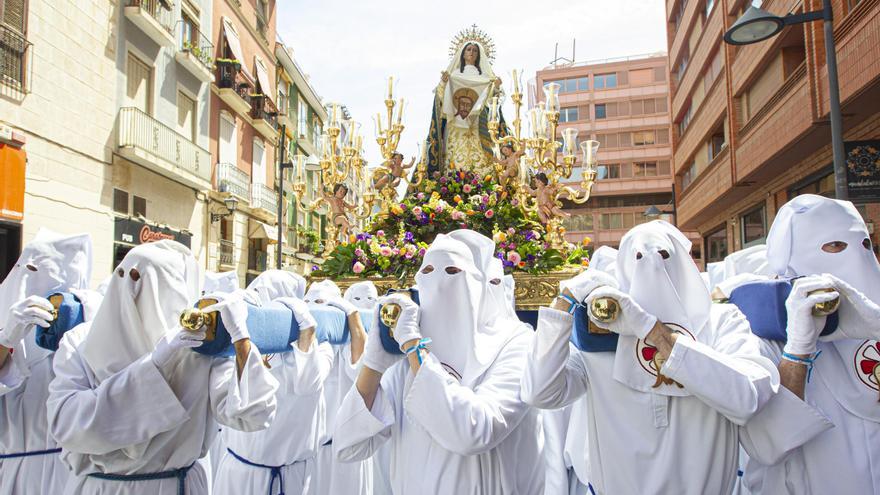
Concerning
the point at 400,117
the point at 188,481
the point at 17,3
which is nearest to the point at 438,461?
the point at 188,481

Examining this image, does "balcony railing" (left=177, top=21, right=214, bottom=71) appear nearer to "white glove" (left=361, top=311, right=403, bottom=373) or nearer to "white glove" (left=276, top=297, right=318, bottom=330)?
"white glove" (left=276, top=297, right=318, bottom=330)

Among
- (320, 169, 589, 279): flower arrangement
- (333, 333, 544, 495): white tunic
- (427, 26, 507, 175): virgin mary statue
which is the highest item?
(427, 26, 507, 175): virgin mary statue

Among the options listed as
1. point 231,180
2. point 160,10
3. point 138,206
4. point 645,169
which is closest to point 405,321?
point 138,206

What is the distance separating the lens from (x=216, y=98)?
21.4m

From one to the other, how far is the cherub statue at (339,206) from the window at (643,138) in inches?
1796

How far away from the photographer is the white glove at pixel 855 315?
2725 millimetres

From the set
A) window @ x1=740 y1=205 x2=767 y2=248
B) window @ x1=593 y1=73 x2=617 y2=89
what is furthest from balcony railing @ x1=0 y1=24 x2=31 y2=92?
window @ x1=593 y1=73 x2=617 y2=89

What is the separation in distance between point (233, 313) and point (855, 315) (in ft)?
8.86

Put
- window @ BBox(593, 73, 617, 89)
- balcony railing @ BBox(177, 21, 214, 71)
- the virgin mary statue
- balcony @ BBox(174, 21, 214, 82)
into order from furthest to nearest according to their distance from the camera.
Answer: window @ BBox(593, 73, 617, 89)
balcony railing @ BBox(177, 21, 214, 71)
balcony @ BBox(174, 21, 214, 82)
the virgin mary statue

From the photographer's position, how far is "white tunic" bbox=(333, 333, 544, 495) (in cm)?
293

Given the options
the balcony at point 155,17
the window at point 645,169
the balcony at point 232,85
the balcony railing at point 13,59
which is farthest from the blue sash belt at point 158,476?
the window at point 645,169

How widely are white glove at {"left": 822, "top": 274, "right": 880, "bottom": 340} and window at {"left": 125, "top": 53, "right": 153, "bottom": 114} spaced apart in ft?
53.6

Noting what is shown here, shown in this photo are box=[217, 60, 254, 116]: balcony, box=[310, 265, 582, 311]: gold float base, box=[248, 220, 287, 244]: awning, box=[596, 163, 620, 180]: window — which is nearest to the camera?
box=[310, 265, 582, 311]: gold float base

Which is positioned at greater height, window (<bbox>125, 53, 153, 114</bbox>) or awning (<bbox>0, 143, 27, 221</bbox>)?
window (<bbox>125, 53, 153, 114</bbox>)
